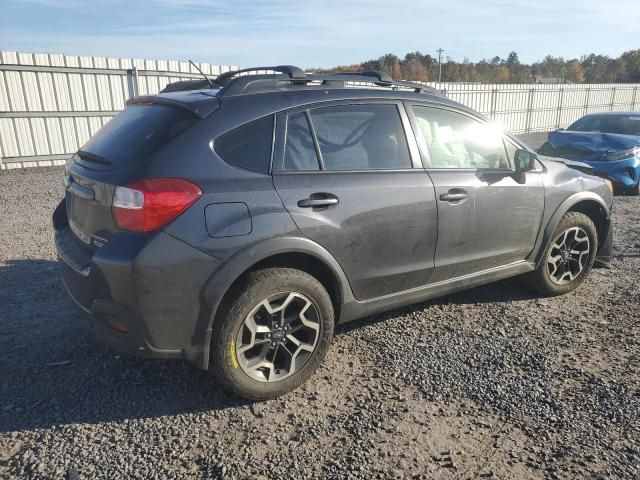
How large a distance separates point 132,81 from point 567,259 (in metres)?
11.0

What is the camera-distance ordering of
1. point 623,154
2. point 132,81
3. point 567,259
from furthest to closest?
point 132,81 → point 623,154 → point 567,259

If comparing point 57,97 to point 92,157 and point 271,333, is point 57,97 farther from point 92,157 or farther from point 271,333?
point 271,333

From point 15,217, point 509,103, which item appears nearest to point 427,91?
point 15,217

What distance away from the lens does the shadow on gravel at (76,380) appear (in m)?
2.80

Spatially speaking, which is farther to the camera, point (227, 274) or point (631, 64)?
point (631, 64)

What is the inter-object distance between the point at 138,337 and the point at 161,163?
35.6 inches

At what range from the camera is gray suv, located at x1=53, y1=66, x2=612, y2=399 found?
8.42 feet

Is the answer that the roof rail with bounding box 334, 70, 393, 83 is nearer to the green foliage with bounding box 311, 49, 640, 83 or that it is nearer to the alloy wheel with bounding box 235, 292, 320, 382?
the alloy wheel with bounding box 235, 292, 320, 382

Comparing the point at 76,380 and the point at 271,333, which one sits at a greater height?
the point at 271,333

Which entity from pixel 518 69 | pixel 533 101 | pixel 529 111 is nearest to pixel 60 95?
pixel 529 111

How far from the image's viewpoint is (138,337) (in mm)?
2592

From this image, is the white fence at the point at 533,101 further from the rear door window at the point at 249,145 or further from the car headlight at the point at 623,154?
the rear door window at the point at 249,145

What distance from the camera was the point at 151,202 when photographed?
2498 mm

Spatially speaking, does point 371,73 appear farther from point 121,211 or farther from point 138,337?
point 138,337
